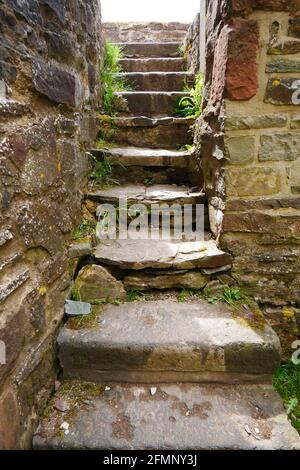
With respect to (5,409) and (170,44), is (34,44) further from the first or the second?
(170,44)

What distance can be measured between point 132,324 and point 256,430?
73 cm

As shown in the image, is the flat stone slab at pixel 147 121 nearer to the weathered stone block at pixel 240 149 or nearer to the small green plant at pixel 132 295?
the weathered stone block at pixel 240 149

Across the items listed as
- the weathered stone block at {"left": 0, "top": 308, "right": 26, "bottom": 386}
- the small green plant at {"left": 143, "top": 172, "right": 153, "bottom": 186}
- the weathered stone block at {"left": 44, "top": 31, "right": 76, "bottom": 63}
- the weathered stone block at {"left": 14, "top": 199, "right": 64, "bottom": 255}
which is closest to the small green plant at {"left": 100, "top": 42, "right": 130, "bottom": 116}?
the small green plant at {"left": 143, "top": 172, "right": 153, "bottom": 186}

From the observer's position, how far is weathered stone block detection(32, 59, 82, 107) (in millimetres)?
1263

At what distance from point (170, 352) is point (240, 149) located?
3.90 ft

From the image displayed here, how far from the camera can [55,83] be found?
1.43 m

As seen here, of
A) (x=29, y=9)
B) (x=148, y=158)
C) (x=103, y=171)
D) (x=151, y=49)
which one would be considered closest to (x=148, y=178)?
(x=148, y=158)

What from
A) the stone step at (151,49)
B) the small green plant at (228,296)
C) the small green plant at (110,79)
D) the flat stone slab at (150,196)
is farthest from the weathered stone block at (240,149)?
the stone step at (151,49)

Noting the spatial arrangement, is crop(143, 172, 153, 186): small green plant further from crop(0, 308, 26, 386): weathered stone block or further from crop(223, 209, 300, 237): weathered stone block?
crop(0, 308, 26, 386): weathered stone block

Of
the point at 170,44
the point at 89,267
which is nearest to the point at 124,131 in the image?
the point at 89,267

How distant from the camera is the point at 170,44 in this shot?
3992 millimetres

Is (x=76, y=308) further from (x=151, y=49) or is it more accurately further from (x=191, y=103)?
(x=151, y=49)
